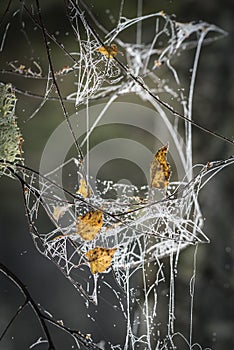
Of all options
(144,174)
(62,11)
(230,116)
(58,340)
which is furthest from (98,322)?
(62,11)

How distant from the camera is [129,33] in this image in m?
0.77

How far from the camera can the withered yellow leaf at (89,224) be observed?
47 cm

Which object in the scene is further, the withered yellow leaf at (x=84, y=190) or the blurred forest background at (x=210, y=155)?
the blurred forest background at (x=210, y=155)

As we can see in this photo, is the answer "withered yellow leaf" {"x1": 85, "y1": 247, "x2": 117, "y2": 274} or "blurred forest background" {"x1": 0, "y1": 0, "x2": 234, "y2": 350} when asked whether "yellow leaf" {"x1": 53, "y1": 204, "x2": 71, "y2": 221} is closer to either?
"withered yellow leaf" {"x1": 85, "y1": 247, "x2": 117, "y2": 274}

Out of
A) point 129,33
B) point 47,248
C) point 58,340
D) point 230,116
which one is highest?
point 129,33

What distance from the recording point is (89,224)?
0.48m

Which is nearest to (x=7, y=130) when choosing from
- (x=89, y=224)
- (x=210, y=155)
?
(x=89, y=224)

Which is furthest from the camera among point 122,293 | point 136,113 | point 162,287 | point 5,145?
point 136,113

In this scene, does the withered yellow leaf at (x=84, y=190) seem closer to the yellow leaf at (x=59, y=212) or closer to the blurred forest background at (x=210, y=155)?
the yellow leaf at (x=59, y=212)

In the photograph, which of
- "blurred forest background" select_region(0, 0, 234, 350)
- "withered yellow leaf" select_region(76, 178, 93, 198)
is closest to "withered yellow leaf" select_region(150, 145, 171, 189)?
"withered yellow leaf" select_region(76, 178, 93, 198)

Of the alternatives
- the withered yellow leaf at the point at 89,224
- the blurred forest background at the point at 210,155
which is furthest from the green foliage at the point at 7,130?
the blurred forest background at the point at 210,155

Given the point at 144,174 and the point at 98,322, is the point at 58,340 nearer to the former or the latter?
the point at 98,322

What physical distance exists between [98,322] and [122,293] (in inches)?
5.7

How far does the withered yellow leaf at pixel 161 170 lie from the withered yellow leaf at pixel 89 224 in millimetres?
95
